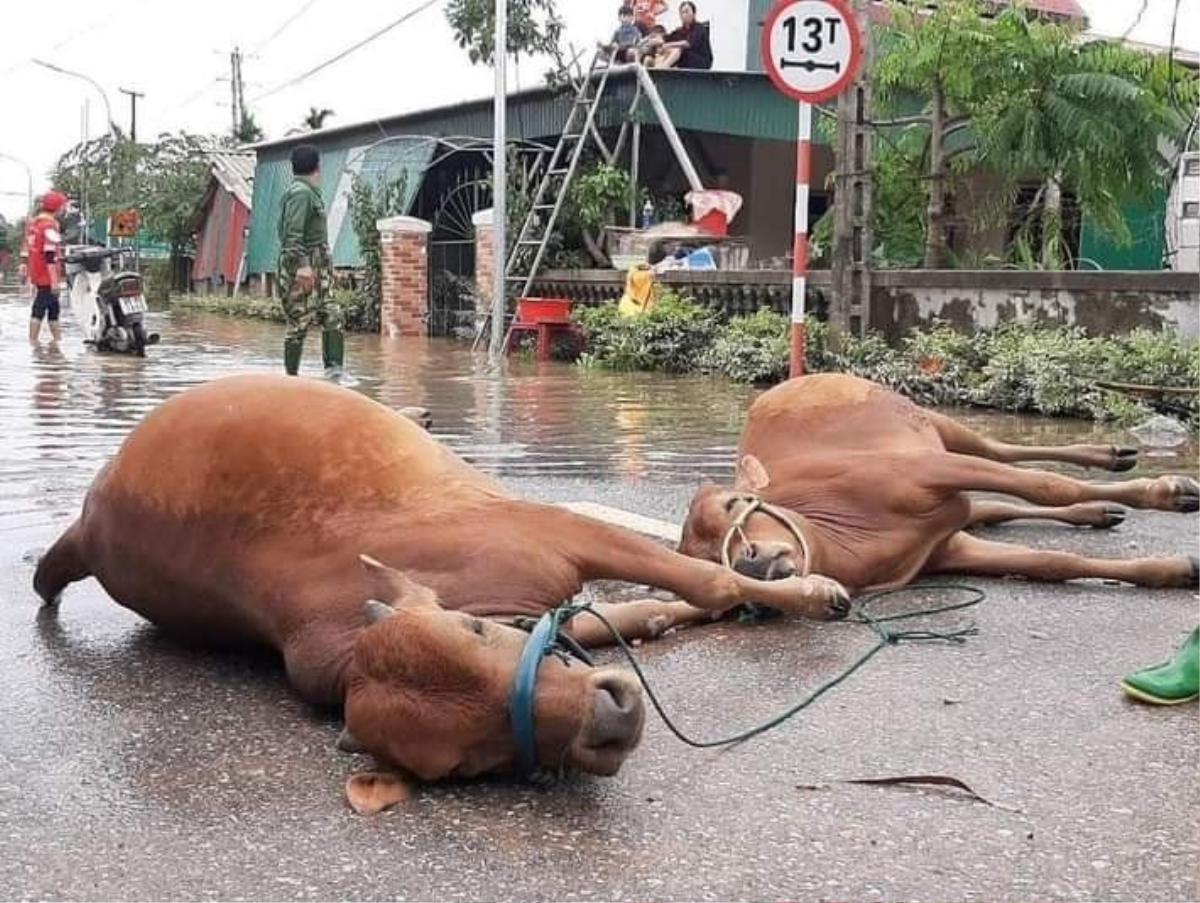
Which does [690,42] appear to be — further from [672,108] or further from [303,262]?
[303,262]

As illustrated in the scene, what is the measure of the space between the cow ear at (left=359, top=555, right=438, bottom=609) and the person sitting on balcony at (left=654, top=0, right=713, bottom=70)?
18552mm

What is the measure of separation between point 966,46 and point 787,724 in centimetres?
1128

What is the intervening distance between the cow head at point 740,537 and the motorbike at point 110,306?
43.6 feet

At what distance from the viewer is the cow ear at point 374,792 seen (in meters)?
2.71

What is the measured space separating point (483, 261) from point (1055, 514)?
15.9m

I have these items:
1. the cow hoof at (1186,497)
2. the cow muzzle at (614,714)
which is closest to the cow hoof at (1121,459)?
the cow hoof at (1186,497)

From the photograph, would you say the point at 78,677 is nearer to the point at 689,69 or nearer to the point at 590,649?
the point at 590,649

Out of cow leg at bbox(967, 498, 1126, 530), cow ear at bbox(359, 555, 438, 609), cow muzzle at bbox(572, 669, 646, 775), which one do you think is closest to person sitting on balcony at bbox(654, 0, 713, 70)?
cow leg at bbox(967, 498, 1126, 530)

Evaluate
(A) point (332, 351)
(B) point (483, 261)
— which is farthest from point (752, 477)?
(B) point (483, 261)

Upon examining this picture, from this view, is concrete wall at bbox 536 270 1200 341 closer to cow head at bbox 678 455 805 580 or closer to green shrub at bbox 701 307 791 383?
green shrub at bbox 701 307 791 383

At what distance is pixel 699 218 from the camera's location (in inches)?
719

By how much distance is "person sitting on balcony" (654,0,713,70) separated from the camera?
829 inches

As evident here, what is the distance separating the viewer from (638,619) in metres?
3.95

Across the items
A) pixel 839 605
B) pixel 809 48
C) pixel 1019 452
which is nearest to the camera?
pixel 839 605
